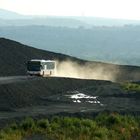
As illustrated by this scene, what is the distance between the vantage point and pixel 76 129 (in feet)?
108

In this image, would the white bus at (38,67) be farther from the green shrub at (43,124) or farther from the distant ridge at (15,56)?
the green shrub at (43,124)

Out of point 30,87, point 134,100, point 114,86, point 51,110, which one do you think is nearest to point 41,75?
point 114,86

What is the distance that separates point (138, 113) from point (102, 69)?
57.8 metres

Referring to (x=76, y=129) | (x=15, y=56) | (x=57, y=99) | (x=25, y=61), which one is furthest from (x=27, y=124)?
(x=15, y=56)

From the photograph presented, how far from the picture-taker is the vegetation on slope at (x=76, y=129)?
30.4 metres

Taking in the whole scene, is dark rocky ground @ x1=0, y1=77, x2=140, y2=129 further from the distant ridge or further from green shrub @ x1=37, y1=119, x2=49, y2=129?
the distant ridge

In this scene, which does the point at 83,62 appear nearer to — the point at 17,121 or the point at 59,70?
the point at 59,70

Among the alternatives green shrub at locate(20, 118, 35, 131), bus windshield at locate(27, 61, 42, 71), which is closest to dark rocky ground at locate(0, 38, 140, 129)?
green shrub at locate(20, 118, 35, 131)

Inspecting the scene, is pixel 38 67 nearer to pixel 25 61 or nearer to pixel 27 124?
pixel 25 61

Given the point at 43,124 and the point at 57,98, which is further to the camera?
the point at 57,98

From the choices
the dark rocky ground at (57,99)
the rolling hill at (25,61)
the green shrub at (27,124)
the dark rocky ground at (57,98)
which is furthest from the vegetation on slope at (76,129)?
the rolling hill at (25,61)

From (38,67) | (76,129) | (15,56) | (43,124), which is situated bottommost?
(76,129)

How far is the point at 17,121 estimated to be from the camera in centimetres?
3500

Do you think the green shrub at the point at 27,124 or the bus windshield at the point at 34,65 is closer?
the green shrub at the point at 27,124
